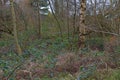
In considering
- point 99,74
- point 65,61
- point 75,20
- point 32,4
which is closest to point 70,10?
point 75,20

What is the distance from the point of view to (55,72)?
937 centimetres

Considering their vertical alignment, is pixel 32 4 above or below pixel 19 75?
above

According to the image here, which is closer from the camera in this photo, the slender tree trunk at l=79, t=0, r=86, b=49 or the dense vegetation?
the dense vegetation

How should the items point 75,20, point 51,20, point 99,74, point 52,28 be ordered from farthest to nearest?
1. point 51,20
2. point 52,28
3. point 75,20
4. point 99,74

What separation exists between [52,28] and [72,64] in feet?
55.5

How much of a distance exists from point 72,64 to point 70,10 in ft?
44.4

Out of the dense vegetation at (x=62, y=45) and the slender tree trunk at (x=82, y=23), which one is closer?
the dense vegetation at (x=62, y=45)

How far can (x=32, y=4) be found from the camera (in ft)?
92.2

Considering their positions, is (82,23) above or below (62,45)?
above

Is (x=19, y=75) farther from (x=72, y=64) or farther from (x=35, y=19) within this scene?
(x=35, y=19)

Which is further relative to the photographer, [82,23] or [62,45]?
[62,45]

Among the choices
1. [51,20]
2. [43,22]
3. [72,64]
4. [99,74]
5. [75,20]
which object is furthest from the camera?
[43,22]

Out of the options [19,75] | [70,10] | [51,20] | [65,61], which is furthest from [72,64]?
[51,20]

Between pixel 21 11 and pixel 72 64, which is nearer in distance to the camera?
pixel 72 64
